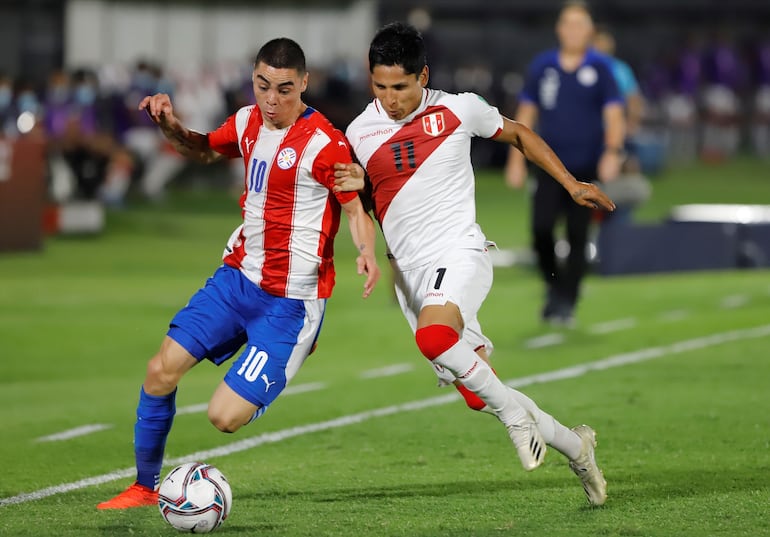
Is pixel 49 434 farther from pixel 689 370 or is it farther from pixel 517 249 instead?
pixel 517 249

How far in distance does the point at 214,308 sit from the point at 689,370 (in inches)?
186

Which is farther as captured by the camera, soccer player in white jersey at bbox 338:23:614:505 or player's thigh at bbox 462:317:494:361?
player's thigh at bbox 462:317:494:361

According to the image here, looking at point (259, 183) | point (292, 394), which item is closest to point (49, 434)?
point (292, 394)

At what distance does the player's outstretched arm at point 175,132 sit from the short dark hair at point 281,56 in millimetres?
472

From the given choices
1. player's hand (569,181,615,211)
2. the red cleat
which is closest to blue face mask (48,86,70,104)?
the red cleat

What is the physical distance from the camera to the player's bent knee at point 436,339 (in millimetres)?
5688

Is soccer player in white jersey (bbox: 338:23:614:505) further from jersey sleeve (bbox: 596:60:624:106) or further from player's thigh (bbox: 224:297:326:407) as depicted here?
jersey sleeve (bbox: 596:60:624:106)

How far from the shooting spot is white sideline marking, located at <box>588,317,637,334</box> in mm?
11539

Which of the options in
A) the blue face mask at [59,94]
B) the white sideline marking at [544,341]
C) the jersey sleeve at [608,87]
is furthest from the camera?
the blue face mask at [59,94]

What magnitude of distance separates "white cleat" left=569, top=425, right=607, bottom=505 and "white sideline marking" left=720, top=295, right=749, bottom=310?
23.7ft

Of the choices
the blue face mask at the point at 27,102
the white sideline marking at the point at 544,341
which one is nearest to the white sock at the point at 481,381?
the white sideline marking at the point at 544,341

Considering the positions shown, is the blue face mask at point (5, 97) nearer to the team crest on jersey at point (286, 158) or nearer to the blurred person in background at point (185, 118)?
the blurred person in background at point (185, 118)

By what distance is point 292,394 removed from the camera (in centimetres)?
926

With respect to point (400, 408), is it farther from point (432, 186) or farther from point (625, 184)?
point (625, 184)
